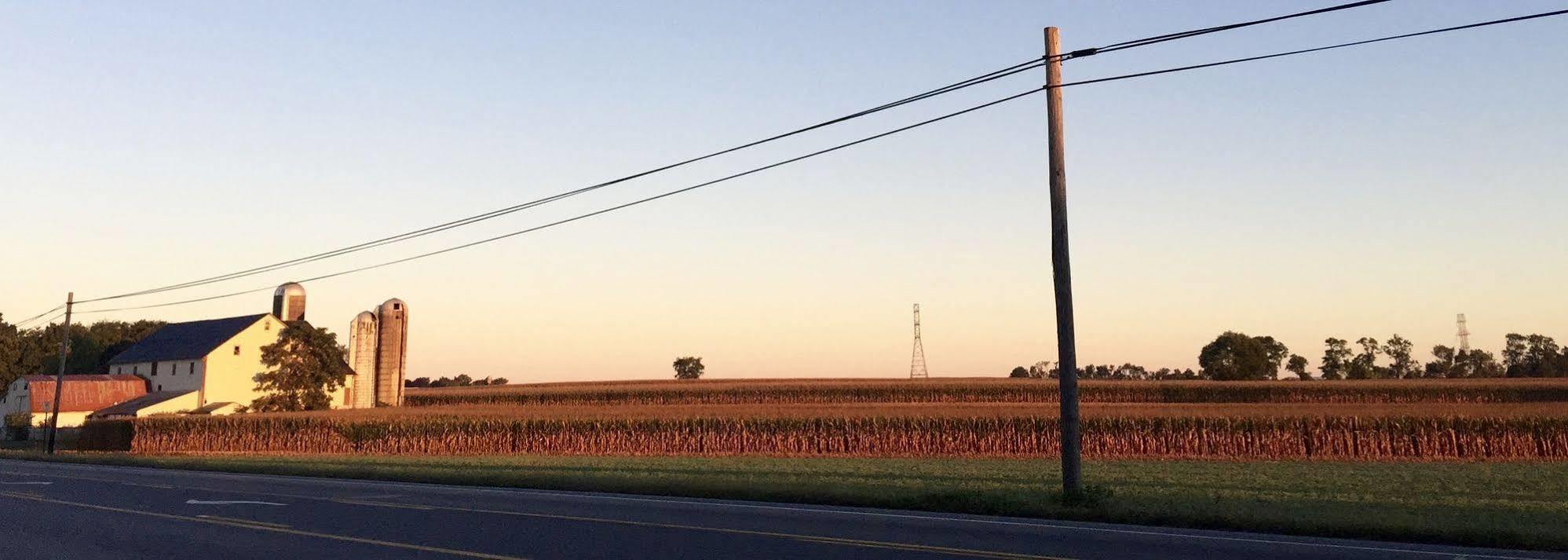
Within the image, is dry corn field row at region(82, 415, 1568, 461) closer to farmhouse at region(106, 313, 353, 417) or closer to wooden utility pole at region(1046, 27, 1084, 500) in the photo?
farmhouse at region(106, 313, 353, 417)

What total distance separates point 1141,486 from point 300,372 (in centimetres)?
5865

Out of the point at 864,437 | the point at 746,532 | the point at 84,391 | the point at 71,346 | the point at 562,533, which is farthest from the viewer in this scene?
the point at 71,346

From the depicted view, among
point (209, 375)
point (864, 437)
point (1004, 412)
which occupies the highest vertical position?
point (209, 375)

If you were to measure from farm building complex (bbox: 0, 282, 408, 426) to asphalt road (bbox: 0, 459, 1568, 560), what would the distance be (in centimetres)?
5150

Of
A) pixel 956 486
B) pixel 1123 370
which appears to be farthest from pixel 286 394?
pixel 1123 370

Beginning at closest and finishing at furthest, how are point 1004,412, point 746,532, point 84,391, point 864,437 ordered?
1. point 746,532
2. point 1004,412
3. point 864,437
4. point 84,391

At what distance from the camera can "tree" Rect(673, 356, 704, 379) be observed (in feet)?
497

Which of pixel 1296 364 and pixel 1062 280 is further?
pixel 1296 364

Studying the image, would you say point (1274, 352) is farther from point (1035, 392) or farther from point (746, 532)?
point (746, 532)

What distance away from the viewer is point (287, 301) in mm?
84500

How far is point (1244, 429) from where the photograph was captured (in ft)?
139

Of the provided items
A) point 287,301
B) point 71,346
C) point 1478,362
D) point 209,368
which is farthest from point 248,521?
point 1478,362

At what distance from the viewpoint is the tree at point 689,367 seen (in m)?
151

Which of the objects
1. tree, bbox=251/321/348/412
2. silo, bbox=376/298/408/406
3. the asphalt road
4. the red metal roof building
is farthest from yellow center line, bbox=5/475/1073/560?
the red metal roof building
